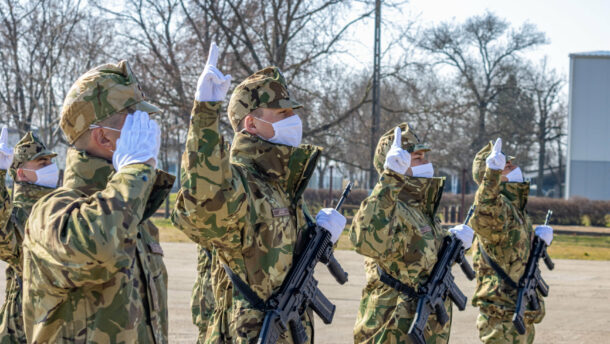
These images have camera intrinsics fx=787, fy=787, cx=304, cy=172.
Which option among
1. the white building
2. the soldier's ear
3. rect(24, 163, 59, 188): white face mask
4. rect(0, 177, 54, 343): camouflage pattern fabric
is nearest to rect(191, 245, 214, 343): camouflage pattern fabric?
rect(24, 163, 59, 188): white face mask

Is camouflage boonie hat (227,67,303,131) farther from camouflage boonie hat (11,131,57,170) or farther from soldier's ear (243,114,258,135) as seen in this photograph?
camouflage boonie hat (11,131,57,170)

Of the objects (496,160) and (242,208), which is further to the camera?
(496,160)

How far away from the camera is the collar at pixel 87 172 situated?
303 cm

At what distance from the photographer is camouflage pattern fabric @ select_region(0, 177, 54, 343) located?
17.9 feet

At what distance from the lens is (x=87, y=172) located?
9.95ft

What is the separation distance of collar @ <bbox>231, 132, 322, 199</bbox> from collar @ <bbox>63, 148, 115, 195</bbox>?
107 cm

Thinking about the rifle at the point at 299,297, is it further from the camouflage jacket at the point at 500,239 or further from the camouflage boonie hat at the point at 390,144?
the camouflage jacket at the point at 500,239

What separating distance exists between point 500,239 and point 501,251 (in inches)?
5.8

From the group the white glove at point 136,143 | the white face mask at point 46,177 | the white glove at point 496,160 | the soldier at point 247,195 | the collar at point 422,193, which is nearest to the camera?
the white glove at point 136,143

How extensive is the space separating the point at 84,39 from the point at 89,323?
20.9m

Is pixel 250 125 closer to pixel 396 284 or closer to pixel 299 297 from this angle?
pixel 299 297

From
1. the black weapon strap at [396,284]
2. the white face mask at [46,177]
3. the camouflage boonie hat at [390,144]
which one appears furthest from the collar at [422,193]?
the white face mask at [46,177]

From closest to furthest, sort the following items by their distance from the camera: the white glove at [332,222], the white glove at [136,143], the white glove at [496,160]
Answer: the white glove at [136,143]
the white glove at [332,222]
the white glove at [496,160]

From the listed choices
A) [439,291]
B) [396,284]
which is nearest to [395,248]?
[396,284]
